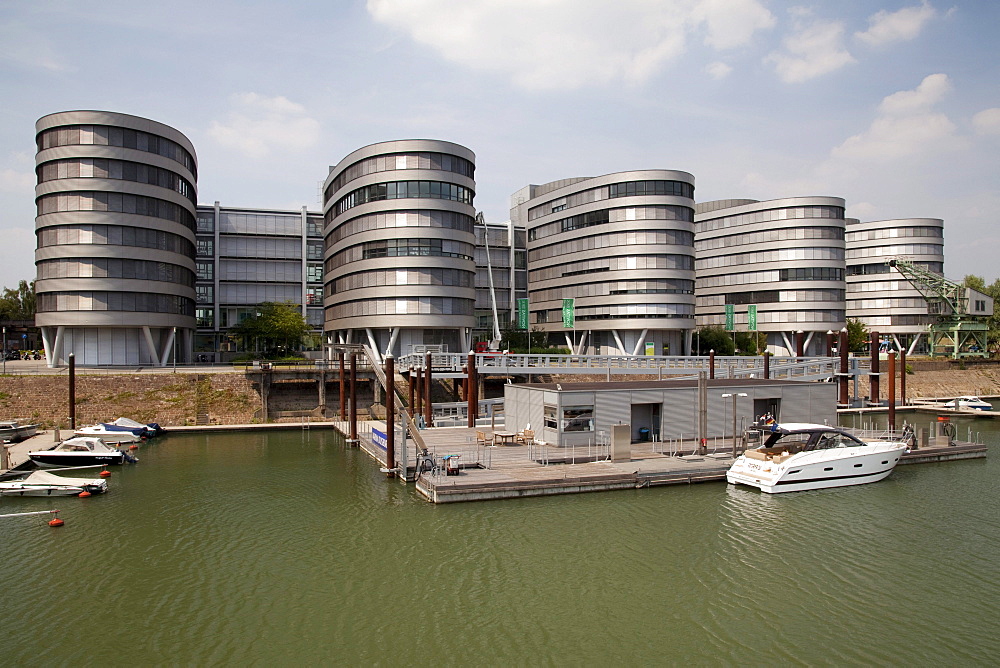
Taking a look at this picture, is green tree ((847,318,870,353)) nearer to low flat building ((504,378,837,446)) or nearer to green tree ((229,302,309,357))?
low flat building ((504,378,837,446))

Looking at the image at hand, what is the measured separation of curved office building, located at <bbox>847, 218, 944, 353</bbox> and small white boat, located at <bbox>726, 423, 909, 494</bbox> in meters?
92.9

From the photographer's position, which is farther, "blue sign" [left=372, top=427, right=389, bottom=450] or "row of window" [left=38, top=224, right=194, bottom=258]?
"row of window" [left=38, top=224, right=194, bottom=258]

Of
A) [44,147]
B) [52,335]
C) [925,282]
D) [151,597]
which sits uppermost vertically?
[44,147]

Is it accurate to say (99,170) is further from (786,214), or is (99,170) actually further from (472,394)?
(786,214)

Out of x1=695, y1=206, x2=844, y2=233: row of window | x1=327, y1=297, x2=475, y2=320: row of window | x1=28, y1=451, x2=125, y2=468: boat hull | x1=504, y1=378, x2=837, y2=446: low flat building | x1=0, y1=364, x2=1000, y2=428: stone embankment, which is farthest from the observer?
x1=695, y1=206, x2=844, y2=233: row of window

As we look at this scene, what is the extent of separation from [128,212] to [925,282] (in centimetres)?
11322

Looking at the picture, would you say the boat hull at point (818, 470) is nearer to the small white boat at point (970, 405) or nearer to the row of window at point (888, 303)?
the small white boat at point (970, 405)

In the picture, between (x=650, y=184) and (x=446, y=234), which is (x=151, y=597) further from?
(x=650, y=184)

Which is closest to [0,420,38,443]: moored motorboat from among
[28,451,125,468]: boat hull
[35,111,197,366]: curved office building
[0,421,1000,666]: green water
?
[28,451,125,468]: boat hull

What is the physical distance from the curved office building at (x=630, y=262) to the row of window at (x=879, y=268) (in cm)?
4967

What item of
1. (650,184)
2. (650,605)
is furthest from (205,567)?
(650,184)

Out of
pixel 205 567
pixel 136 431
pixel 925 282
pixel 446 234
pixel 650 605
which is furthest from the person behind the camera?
pixel 925 282

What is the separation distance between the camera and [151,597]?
19.9 metres

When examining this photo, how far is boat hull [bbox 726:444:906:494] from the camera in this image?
30.9m
